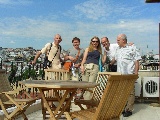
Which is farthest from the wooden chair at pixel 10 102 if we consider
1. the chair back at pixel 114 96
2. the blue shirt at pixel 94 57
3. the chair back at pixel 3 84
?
the blue shirt at pixel 94 57

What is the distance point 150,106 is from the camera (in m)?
7.94

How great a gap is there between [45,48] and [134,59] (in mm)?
1808

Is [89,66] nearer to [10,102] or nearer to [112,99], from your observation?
[10,102]

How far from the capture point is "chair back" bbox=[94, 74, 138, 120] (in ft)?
10.2

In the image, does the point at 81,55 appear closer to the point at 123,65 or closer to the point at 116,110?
the point at 123,65

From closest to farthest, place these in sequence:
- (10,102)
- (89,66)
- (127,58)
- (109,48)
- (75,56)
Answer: (10,102)
(89,66)
(127,58)
(75,56)
(109,48)

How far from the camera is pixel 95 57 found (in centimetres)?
599

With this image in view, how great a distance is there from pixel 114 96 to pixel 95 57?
8.94 ft

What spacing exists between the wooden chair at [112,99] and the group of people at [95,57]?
240cm

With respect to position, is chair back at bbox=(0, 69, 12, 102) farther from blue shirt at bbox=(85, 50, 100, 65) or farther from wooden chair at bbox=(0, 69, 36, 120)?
blue shirt at bbox=(85, 50, 100, 65)

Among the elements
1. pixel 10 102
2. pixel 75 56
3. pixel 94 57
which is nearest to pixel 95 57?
pixel 94 57

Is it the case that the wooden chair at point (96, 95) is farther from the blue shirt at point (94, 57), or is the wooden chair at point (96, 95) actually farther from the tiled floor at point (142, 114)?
the tiled floor at point (142, 114)

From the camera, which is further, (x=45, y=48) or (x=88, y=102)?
(x=45, y=48)

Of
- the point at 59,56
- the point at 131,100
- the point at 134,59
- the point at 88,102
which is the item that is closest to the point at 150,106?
the point at 131,100
